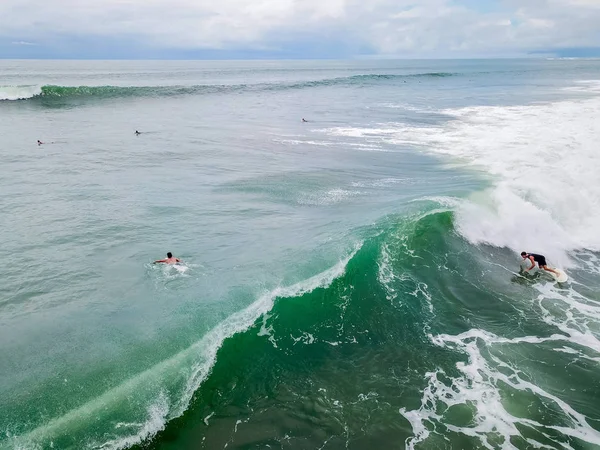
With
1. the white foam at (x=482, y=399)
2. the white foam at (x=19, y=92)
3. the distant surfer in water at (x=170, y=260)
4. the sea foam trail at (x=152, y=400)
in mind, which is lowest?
the white foam at (x=482, y=399)

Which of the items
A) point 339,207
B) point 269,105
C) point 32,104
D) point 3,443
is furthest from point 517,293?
point 32,104

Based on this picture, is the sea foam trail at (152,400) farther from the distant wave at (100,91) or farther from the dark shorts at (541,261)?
the distant wave at (100,91)

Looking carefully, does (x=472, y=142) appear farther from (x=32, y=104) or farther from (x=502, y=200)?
(x=32, y=104)

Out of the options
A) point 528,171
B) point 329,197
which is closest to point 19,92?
point 329,197

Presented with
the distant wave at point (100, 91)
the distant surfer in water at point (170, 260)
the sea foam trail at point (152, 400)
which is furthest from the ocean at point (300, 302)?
the distant wave at point (100, 91)

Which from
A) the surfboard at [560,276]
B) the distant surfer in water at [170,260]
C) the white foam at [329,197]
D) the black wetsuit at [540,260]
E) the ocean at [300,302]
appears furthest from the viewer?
the white foam at [329,197]

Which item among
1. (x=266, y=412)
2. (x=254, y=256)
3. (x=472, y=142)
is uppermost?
(x=472, y=142)

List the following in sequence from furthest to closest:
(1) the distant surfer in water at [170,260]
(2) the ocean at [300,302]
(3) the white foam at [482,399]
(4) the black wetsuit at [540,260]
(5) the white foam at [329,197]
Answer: (5) the white foam at [329,197], (4) the black wetsuit at [540,260], (1) the distant surfer in water at [170,260], (2) the ocean at [300,302], (3) the white foam at [482,399]
